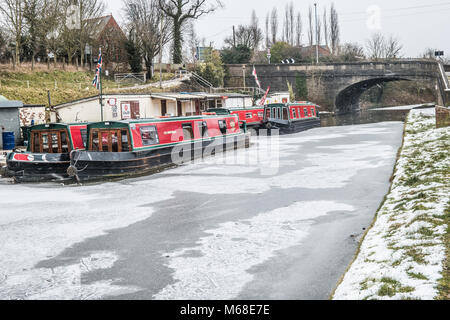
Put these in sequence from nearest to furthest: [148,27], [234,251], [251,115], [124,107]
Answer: [234,251] → [124,107] → [251,115] → [148,27]

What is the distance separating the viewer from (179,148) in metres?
19.4

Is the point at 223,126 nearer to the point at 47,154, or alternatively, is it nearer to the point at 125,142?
the point at 125,142

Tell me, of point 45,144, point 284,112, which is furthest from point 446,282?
point 284,112

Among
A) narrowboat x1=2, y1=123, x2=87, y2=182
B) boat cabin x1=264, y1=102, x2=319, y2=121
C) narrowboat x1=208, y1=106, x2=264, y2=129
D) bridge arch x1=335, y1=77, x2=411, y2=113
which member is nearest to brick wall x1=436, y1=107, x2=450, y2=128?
boat cabin x1=264, y1=102, x2=319, y2=121

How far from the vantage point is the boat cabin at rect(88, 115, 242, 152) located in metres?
16.9

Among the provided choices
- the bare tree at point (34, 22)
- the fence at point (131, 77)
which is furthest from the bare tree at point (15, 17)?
the fence at point (131, 77)

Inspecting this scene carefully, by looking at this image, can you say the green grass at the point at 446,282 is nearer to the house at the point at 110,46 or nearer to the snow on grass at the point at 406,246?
the snow on grass at the point at 406,246

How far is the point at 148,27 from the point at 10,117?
2519 cm

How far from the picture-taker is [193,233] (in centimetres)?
956

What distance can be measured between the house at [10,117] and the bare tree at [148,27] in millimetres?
21947

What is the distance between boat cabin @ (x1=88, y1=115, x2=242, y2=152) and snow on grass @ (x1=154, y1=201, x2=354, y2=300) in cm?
752

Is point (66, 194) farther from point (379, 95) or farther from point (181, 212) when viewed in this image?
point (379, 95)

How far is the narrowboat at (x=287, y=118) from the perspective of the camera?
30.9 meters
